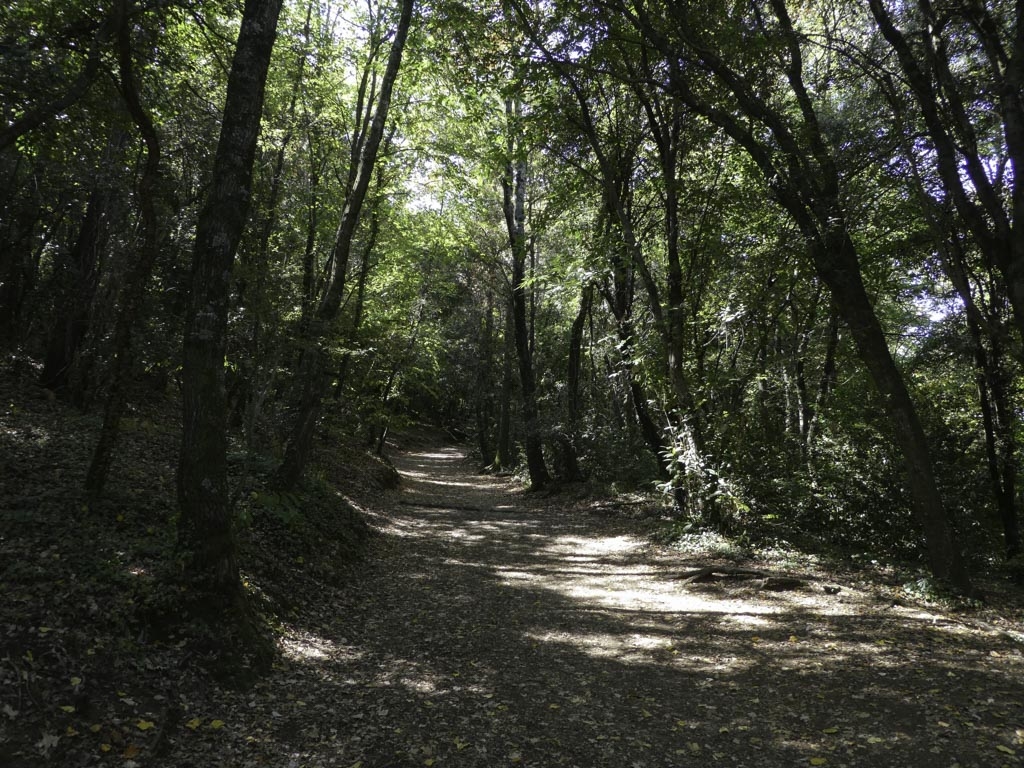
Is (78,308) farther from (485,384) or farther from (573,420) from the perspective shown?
(485,384)

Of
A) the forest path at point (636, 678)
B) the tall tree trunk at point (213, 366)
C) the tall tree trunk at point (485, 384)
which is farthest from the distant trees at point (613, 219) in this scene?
the tall tree trunk at point (485, 384)

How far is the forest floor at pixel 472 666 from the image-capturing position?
3.94 metres

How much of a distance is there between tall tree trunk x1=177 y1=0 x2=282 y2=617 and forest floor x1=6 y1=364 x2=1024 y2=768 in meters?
0.48

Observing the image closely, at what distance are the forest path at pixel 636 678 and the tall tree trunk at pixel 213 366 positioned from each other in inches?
49.2

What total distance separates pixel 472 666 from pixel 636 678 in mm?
1615

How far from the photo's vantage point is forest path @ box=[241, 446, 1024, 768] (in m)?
4.21

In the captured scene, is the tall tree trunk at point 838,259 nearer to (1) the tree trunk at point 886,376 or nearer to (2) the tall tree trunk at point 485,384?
(1) the tree trunk at point 886,376

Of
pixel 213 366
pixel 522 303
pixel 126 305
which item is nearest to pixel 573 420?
pixel 522 303

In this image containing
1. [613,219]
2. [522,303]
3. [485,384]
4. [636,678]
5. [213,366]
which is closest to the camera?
[213,366]

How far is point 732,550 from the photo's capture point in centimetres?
999

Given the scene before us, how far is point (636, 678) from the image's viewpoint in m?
5.54

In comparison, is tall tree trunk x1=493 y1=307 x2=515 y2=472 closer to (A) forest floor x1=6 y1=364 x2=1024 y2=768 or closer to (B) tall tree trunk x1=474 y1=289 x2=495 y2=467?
(B) tall tree trunk x1=474 y1=289 x2=495 y2=467

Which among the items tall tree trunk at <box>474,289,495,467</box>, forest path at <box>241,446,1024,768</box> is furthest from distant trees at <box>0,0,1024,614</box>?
tall tree trunk at <box>474,289,495,467</box>

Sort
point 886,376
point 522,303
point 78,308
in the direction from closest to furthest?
point 886,376 < point 78,308 < point 522,303
